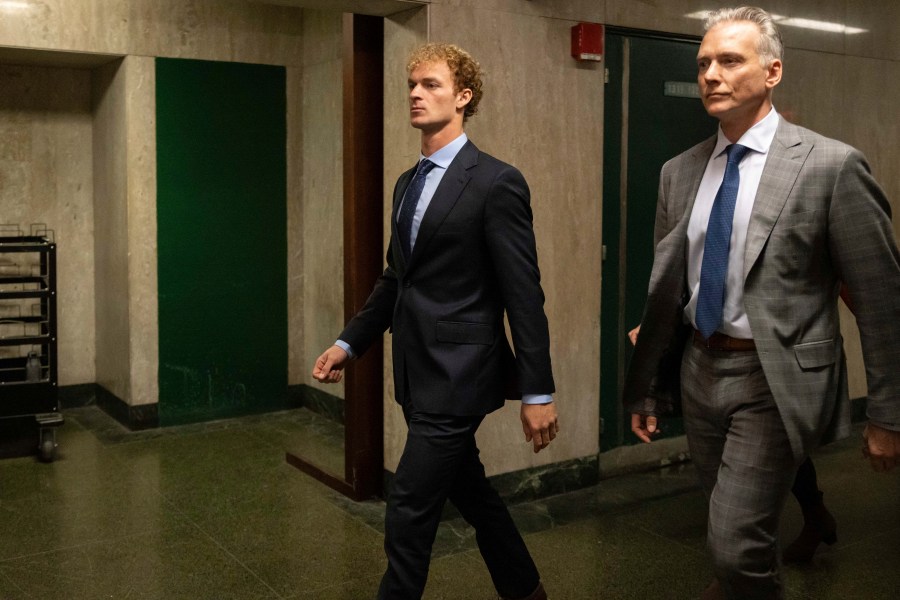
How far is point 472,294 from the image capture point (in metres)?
2.64

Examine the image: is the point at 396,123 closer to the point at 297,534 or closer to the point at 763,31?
the point at 297,534

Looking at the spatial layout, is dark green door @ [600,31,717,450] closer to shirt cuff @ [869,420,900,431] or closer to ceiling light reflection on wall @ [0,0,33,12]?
shirt cuff @ [869,420,900,431]

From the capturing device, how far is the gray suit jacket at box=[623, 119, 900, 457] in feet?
7.26

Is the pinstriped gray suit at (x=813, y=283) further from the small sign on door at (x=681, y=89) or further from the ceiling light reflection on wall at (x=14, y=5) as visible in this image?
the ceiling light reflection on wall at (x=14, y=5)

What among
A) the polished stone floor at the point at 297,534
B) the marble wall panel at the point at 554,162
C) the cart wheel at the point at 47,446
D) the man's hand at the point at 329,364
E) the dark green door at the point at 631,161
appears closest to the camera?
the man's hand at the point at 329,364

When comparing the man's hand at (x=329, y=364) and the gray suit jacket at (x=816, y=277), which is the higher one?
the gray suit jacket at (x=816, y=277)

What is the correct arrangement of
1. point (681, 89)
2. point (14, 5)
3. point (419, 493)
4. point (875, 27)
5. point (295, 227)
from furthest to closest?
1. point (295, 227)
2. point (875, 27)
3. point (14, 5)
4. point (681, 89)
5. point (419, 493)

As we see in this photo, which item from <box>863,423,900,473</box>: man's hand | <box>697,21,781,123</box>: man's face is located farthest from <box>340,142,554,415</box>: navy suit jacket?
<box>863,423,900,473</box>: man's hand

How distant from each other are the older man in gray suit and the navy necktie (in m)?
0.80

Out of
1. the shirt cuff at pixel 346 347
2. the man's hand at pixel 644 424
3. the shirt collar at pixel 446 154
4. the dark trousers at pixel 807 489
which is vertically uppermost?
the shirt collar at pixel 446 154

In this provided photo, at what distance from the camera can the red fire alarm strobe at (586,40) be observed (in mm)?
4324

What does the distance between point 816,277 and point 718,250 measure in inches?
9.3

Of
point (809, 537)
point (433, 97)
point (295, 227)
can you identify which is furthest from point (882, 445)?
point (295, 227)

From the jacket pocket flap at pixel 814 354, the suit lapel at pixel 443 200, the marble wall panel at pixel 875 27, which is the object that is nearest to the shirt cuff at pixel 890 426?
the jacket pocket flap at pixel 814 354
